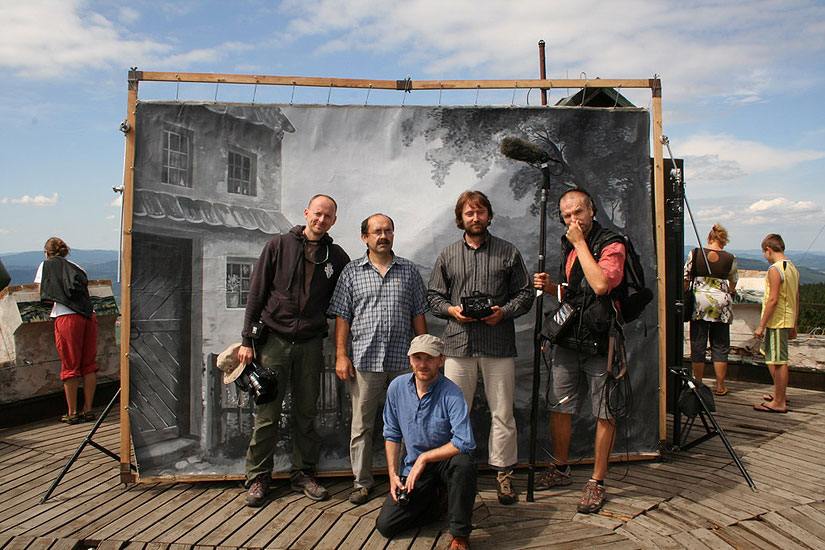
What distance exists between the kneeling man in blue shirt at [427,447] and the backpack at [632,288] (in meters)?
1.12

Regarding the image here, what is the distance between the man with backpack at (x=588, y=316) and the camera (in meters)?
3.11

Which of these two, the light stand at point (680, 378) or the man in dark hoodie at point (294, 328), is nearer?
the man in dark hoodie at point (294, 328)

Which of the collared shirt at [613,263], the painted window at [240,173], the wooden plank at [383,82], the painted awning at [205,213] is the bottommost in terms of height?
the collared shirt at [613,263]

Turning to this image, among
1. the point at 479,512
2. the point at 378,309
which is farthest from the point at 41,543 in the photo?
the point at 479,512

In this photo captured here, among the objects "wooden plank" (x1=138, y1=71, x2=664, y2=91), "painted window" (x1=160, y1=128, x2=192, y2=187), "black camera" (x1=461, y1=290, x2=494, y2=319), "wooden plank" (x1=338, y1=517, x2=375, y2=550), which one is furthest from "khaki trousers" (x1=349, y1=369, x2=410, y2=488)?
"wooden plank" (x1=138, y1=71, x2=664, y2=91)

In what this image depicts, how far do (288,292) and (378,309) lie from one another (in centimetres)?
55

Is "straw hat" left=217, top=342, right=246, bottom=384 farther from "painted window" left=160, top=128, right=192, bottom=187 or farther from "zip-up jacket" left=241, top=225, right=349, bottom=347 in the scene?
"painted window" left=160, top=128, right=192, bottom=187

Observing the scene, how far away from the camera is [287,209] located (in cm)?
373

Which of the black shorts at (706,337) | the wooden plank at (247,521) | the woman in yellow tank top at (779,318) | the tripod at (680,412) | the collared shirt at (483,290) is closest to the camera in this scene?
the wooden plank at (247,521)

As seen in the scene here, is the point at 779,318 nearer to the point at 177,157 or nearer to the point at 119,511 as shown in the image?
the point at 177,157

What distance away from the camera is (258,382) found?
3.24m

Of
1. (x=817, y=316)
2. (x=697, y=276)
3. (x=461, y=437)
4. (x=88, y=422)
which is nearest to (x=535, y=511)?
(x=461, y=437)

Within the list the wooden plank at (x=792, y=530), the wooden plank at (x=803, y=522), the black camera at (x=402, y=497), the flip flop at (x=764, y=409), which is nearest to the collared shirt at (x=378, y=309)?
the black camera at (x=402, y=497)

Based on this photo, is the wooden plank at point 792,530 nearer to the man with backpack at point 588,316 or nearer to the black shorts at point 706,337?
the man with backpack at point 588,316
